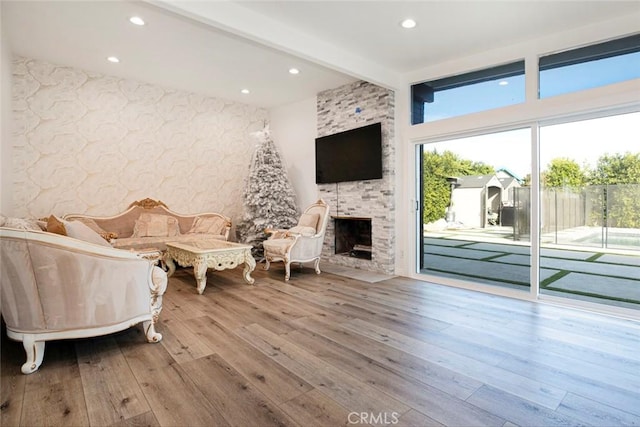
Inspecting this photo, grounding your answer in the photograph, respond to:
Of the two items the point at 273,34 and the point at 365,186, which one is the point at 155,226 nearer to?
the point at 365,186

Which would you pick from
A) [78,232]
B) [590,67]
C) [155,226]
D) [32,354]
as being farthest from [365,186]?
[32,354]

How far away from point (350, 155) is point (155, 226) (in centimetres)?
342

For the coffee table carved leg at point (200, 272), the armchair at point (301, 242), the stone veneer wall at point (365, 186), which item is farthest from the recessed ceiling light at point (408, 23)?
the coffee table carved leg at point (200, 272)

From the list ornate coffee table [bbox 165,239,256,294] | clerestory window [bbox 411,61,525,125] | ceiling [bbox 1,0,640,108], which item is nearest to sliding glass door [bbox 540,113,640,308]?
clerestory window [bbox 411,61,525,125]

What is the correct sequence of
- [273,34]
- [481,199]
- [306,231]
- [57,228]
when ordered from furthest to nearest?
[306,231], [481,199], [273,34], [57,228]

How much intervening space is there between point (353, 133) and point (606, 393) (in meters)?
4.36

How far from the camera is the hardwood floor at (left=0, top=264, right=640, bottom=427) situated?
1.72 m

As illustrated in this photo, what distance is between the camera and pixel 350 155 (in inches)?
214

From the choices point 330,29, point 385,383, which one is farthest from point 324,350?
point 330,29

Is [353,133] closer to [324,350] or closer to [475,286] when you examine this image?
[475,286]

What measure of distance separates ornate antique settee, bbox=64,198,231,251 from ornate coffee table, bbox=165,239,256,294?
22.4 inches

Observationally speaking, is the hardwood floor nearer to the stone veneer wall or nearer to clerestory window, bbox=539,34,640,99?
the stone veneer wall

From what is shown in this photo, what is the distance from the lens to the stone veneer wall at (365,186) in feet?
16.3

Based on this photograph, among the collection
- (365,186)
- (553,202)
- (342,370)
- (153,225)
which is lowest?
(342,370)
